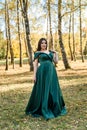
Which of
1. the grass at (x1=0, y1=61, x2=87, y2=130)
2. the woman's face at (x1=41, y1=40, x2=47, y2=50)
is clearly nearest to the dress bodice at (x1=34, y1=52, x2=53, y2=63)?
the woman's face at (x1=41, y1=40, x2=47, y2=50)

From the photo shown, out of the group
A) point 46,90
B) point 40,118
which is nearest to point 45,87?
point 46,90

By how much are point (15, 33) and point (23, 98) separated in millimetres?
27654

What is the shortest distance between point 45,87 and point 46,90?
0.30ft

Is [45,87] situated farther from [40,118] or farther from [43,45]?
[43,45]

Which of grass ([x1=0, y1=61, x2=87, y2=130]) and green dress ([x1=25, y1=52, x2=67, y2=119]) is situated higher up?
green dress ([x1=25, y1=52, x2=67, y2=119])

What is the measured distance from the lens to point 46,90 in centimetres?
819

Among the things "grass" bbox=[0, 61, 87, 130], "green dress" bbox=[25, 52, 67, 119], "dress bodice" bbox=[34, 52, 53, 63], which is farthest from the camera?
"dress bodice" bbox=[34, 52, 53, 63]

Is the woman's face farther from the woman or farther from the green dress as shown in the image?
the green dress

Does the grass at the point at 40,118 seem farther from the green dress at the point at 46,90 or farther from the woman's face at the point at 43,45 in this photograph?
the woman's face at the point at 43,45

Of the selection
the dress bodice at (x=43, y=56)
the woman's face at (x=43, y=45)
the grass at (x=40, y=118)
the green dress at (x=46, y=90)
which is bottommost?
the grass at (x=40, y=118)

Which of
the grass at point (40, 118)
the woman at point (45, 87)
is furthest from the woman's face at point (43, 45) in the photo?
the grass at point (40, 118)

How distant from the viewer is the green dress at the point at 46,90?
8211mm

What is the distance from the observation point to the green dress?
8211mm

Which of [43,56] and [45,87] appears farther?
[43,56]
